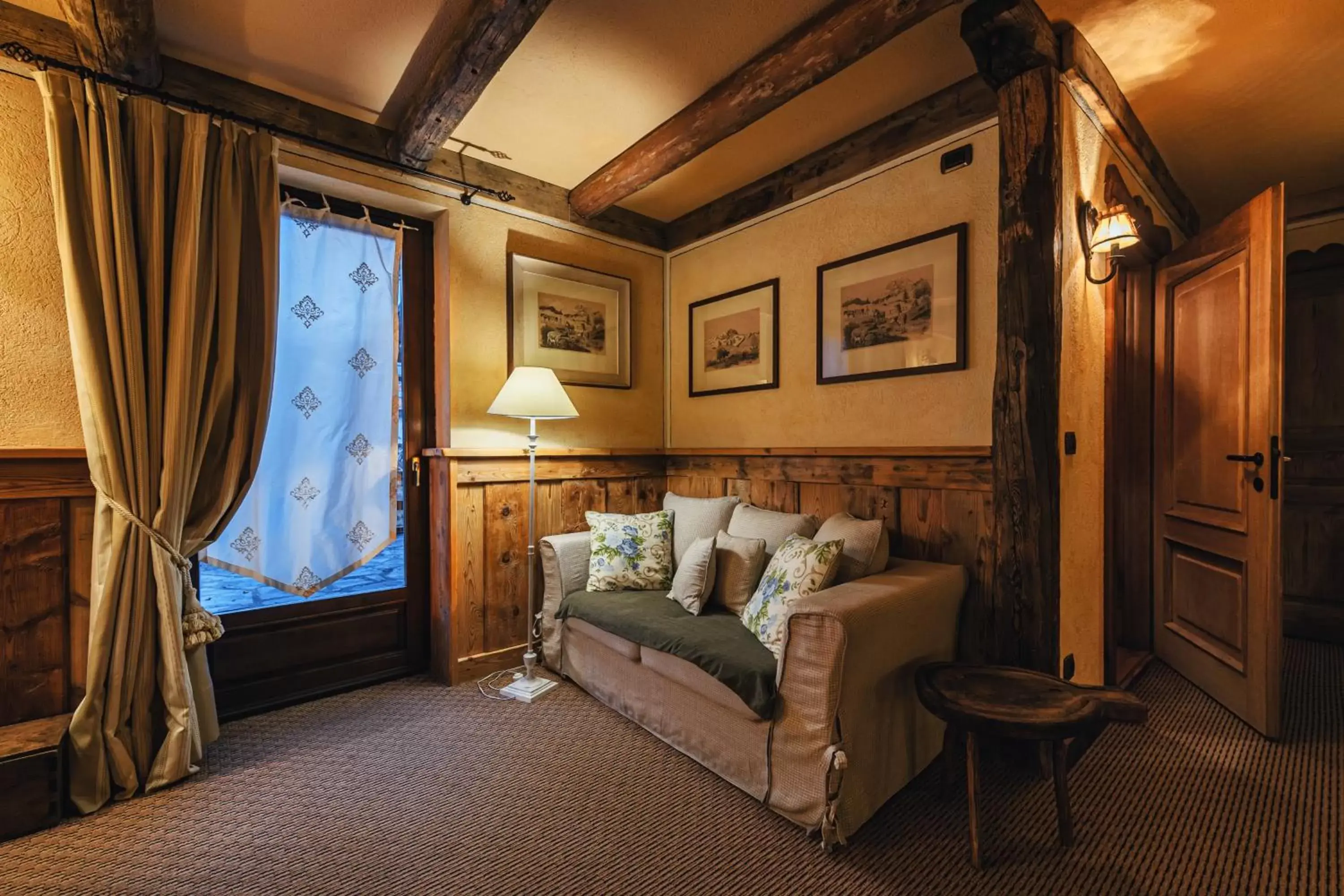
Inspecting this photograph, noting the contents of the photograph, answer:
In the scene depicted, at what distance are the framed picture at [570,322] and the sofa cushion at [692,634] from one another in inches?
52.3

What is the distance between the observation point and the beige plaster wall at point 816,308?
235 cm

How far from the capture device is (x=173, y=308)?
7.04ft

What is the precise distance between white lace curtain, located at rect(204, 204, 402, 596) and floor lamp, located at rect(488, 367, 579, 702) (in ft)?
2.03

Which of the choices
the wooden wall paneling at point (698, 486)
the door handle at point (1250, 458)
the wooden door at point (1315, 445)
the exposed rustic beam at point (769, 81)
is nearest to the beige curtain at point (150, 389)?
the exposed rustic beam at point (769, 81)

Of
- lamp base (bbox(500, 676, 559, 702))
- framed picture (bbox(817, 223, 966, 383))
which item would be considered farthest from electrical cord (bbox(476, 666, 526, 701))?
framed picture (bbox(817, 223, 966, 383))

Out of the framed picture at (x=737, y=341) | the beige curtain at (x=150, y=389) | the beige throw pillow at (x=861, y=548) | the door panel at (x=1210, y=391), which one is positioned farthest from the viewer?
the framed picture at (x=737, y=341)

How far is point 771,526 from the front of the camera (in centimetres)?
269

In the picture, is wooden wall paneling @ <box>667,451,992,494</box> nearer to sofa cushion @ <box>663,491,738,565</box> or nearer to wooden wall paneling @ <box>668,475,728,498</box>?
wooden wall paneling @ <box>668,475,728,498</box>

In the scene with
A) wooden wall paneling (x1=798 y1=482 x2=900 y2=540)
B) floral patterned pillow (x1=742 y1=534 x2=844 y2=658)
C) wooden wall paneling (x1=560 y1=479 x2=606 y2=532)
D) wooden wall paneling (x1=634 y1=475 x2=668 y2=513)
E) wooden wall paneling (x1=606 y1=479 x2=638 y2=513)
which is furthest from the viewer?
wooden wall paneling (x1=634 y1=475 x2=668 y2=513)

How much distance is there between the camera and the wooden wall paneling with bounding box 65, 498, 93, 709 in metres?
2.10

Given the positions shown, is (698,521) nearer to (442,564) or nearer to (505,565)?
(505,565)

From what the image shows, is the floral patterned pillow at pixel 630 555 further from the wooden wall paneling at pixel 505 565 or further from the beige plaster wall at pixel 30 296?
the beige plaster wall at pixel 30 296

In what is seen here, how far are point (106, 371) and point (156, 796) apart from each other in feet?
4.84

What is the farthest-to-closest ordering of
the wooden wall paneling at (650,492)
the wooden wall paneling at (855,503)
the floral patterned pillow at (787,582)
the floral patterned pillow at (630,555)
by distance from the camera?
the wooden wall paneling at (650,492) < the floral patterned pillow at (630,555) < the wooden wall paneling at (855,503) < the floral patterned pillow at (787,582)
